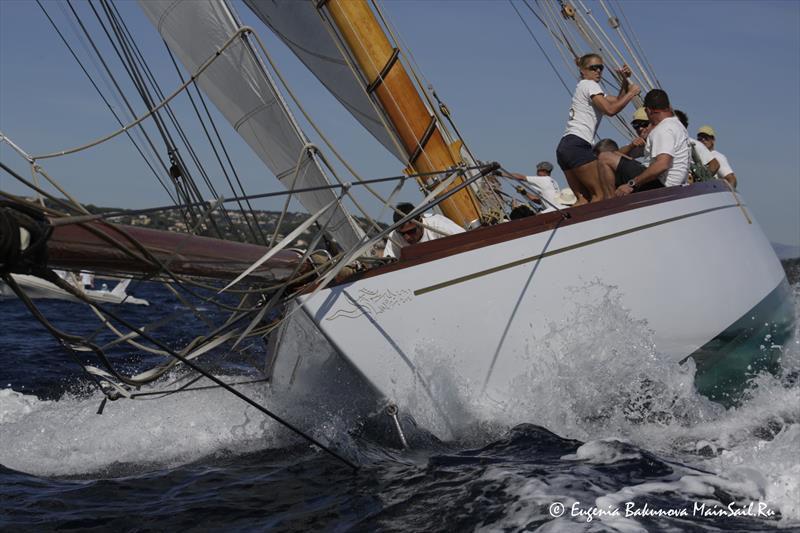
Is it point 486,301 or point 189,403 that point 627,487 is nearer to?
point 486,301

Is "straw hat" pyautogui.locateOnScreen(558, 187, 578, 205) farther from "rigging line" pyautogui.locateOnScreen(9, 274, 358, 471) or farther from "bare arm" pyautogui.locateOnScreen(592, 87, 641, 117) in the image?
"rigging line" pyautogui.locateOnScreen(9, 274, 358, 471)

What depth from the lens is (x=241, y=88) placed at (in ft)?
19.0

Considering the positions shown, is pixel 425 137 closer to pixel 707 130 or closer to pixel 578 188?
pixel 578 188

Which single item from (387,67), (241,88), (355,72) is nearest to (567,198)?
(387,67)

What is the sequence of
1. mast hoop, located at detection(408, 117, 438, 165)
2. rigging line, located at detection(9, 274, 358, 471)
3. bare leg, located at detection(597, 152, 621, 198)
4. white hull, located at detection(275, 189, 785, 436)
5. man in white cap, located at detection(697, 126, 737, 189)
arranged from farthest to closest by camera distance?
man in white cap, located at detection(697, 126, 737, 189), mast hoop, located at detection(408, 117, 438, 165), bare leg, located at detection(597, 152, 621, 198), white hull, located at detection(275, 189, 785, 436), rigging line, located at detection(9, 274, 358, 471)

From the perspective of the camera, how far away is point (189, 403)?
651cm

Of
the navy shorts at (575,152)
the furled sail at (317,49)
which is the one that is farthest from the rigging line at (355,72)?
the navy shorts at (575,152)

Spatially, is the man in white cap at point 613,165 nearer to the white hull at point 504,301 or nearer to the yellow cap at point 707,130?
the white hull at point 504,301

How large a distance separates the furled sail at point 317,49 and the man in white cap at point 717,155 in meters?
3.25

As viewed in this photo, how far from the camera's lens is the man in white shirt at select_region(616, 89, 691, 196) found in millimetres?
5922

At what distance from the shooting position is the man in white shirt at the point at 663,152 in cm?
592

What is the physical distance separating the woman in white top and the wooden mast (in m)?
0.79

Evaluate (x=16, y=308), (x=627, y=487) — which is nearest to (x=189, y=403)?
(x=627, y=487)

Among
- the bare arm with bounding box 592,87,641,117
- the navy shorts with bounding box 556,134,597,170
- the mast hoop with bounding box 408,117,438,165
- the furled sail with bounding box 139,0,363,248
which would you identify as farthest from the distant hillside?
the bare arm with bounding box 592,87,641,117
